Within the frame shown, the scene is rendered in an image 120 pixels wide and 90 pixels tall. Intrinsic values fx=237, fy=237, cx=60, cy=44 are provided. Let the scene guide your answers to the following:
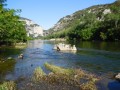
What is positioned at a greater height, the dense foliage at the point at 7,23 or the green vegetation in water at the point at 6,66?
the dense foliage at the point at 7,23

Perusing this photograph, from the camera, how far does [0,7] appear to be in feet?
237

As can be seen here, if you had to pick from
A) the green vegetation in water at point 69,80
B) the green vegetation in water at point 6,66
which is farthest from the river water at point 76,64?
the green vegetation in water at point 69,80

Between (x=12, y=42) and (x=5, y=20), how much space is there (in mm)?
48055

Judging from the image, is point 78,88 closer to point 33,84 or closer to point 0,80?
point 33,84

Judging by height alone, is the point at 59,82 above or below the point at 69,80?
below

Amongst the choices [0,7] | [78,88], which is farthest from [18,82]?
[0,7]

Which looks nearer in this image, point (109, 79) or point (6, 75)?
point (109, 79)

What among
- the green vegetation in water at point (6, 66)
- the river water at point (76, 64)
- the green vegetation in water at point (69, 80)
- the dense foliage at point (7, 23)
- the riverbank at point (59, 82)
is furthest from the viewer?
the dense foliage at point (7, 23)

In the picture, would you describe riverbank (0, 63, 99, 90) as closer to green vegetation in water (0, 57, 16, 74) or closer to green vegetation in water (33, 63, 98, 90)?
green vegetation in water (33, 63, 98, 90)

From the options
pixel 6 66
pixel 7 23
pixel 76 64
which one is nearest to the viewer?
pixel 6 66

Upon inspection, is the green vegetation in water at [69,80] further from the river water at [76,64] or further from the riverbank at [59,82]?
the river water at [76,64]

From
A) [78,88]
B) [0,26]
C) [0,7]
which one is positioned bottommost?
[78,88]

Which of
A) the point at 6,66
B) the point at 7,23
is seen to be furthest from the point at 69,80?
the point at 7,23

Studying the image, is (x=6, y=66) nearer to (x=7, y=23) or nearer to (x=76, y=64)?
(x=76, y=64)
